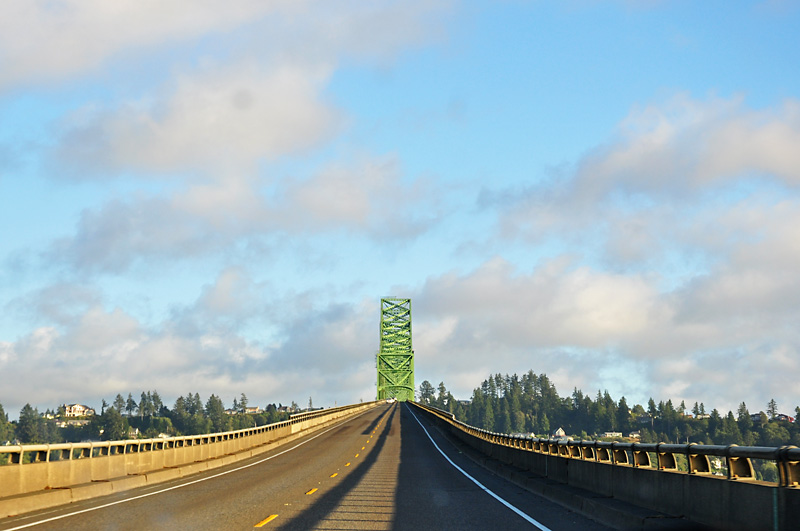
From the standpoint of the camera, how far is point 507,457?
30703 mm

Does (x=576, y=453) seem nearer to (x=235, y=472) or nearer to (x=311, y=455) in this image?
(x=235, y=472)

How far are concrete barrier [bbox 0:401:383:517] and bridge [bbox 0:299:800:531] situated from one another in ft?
0.15

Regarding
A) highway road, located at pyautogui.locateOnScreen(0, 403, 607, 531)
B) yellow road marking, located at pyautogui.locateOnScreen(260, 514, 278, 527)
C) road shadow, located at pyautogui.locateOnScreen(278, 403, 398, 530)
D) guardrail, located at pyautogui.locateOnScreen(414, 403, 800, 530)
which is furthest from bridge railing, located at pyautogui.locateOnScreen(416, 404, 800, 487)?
yellow road marking, located at pyautogui.locateOnScreen(260, 514, 278, 527)

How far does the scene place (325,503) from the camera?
1866 cm

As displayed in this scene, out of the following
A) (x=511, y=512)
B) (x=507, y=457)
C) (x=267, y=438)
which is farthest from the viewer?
(x=267, y=438)

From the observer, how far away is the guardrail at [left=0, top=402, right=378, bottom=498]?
18.4m

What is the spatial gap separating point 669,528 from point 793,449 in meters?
3.34

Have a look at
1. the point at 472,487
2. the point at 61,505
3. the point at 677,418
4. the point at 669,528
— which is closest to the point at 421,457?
the point at 472,487

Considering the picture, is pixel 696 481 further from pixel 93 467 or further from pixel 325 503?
pixel 93 467

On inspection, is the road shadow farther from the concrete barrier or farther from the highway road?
the concrete barrier

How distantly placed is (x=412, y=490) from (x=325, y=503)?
397cm

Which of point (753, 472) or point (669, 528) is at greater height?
point (753, 472)

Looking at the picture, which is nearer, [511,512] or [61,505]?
[511,512]

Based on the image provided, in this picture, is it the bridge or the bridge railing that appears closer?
the bridge railing
